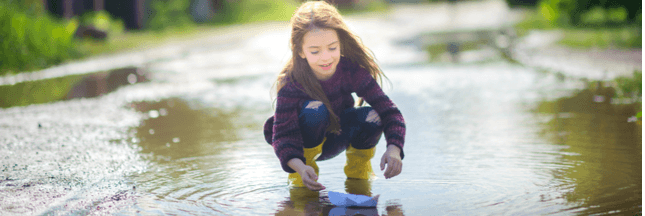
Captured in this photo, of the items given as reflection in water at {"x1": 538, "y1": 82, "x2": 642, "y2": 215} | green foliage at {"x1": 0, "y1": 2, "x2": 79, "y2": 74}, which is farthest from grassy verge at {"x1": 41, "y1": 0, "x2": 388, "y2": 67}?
reflection in water at {"x1": 538, "y1": 82, "x2": 642, "y2": 215}

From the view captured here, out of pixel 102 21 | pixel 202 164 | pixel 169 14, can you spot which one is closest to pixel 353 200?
pixel 202 164

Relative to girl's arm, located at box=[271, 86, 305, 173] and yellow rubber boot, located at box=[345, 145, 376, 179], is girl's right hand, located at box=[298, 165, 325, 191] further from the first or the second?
yellow rubber boot, located at box=[345, 145, 376, 179]

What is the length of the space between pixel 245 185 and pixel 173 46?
12004mm

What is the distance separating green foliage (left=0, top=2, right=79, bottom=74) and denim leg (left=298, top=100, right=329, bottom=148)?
25.0 ft

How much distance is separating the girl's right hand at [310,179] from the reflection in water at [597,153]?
0.99 m

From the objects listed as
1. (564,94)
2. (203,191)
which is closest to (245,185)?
(203,191)

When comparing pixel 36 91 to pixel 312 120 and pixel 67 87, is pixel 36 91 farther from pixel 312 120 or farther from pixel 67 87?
pixel 312 120

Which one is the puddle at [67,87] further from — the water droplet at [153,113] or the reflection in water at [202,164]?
the reflection in water at [202,164]

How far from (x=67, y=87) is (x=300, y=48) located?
17.8 ft

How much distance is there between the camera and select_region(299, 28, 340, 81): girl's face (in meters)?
3.14

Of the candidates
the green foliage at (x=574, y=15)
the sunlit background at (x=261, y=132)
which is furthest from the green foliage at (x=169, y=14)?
the green foliage at (x=574, y=15)

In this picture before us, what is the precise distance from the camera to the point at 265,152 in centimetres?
412

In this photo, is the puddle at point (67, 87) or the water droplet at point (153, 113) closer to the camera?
the water droplet at point (153, 113)

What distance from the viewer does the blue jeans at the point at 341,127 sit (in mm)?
3223
